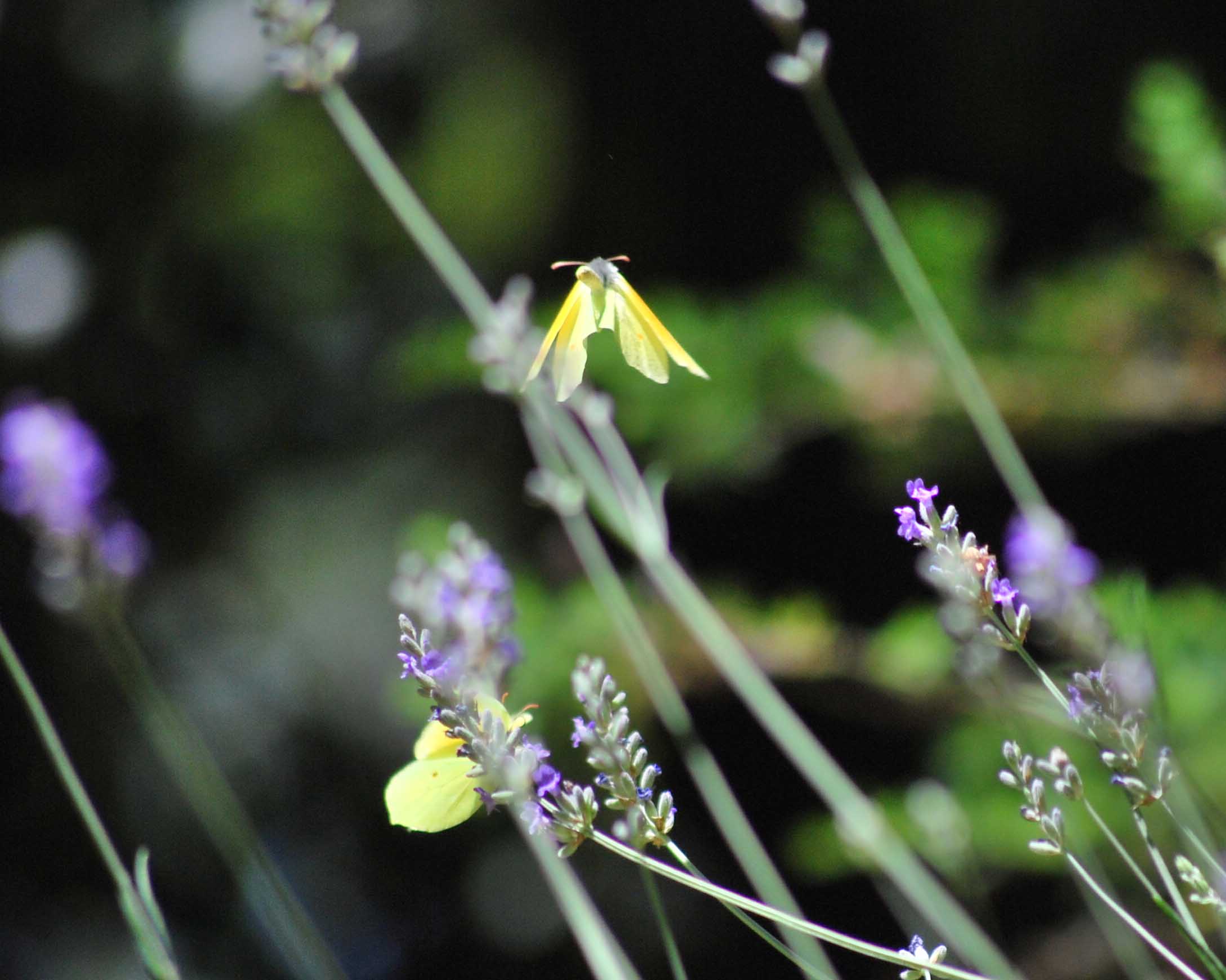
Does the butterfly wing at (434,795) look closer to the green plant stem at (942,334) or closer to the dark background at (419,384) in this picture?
the green plant stem at (942,334)

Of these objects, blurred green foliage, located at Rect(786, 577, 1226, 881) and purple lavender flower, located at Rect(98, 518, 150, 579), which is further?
blurred green foliage, located at Rect(786, 577, 1226, 881)

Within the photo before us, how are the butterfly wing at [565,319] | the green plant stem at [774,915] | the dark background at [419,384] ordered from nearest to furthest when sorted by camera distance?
the green plant stem at [774,915] < the butterfly wing at [565,319] < the dark background at [419,384]

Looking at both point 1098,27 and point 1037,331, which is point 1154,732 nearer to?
point 1037,331

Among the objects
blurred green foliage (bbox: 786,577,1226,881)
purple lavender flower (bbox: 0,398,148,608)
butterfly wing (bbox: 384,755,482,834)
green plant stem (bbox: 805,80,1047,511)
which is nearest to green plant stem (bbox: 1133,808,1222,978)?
green plant stem (bbox: 805,80,1047,511)

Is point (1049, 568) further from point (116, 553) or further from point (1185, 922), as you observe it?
point (116, 553)

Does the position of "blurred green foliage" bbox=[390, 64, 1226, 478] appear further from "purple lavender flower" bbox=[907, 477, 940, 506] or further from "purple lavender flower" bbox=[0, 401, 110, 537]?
"purple lavender flower" bbox=[907, 477, 940, 506]

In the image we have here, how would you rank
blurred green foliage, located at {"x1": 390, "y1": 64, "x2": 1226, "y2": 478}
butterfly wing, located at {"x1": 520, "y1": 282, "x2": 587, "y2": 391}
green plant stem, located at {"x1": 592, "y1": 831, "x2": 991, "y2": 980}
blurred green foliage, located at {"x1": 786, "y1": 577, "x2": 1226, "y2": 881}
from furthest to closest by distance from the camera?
blurred green foliage, located at {"x1": 390, "y1": 64, "x2": 1226, "y2": 478} < blurred green foliage, located at {"x1": 786, "y1": 577, "x2": 1226, "y2": 881} < butterfly wing, located at {"x1": 520, "y1": 282, "x2": 587, "y2": 391} < green plant stem, located at {"x1": 592, "y1": 831, "x2": 991, "y2": 980}

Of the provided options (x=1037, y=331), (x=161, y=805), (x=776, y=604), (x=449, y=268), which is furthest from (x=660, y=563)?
(x=161, y=805)

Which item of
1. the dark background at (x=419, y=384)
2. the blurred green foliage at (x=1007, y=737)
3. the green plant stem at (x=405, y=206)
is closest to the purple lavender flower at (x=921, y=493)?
the green plant stem at (x=405, y=206)
